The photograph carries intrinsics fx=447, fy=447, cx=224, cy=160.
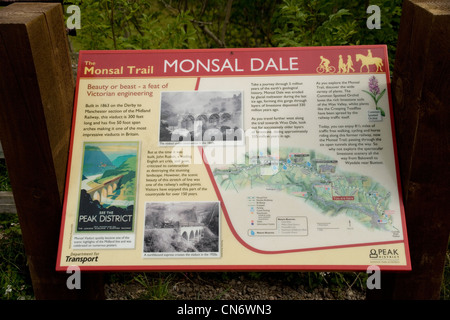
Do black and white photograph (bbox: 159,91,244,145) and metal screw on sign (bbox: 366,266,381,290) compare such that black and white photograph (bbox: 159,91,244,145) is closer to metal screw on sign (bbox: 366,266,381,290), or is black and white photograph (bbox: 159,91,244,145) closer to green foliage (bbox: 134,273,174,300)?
metal screw on sign (bbox: 366,266,381,290)

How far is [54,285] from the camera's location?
2260 millimetres

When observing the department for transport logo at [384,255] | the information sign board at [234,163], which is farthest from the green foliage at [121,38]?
the department for transport logo at [384,255]

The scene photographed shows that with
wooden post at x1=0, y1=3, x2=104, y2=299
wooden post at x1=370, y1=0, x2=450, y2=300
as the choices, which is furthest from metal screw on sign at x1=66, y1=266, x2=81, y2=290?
wooden post at x1=370, y1=0, x2=450, y2=300

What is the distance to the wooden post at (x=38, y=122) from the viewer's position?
1905 millimetres

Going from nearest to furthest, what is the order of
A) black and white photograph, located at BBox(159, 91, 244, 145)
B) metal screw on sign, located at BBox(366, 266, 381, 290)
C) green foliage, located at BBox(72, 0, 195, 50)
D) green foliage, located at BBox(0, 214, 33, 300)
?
metal screw on sign, located at BBox(366, 266, 381, 290), black and white photograph, located at BBox(159, 91, 244, 145), green foliage, located at BBox(0, 214, 33, 300), green foliage, located at BBox(72, 0, 195, 50)

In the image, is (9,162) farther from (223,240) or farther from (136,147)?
(223,240)

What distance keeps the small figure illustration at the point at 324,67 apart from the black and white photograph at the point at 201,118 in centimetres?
41

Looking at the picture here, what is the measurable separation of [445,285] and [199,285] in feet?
5.27

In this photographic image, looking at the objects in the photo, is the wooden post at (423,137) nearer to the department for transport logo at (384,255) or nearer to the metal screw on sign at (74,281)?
the department for transport logo at (384,255)

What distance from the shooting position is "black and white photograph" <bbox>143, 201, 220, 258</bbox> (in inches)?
80.9

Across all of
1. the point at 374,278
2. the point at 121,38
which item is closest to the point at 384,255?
the point at 374,278

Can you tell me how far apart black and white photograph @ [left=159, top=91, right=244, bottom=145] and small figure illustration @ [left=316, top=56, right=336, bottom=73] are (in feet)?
1.35
